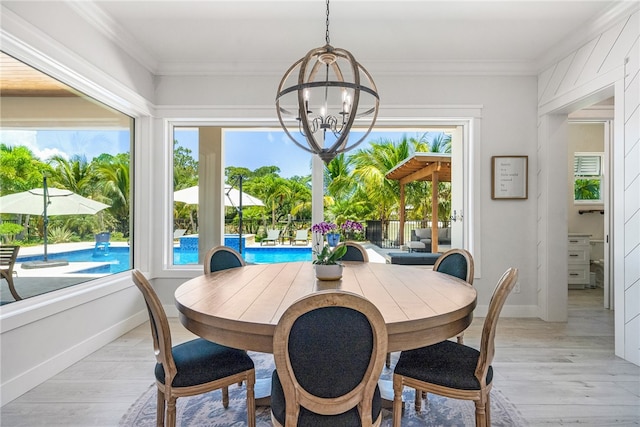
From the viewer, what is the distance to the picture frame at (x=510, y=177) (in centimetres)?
405

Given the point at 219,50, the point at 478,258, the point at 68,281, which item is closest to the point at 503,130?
the point at 478,258

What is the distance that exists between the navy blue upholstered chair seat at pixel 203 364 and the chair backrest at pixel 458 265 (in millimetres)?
1448

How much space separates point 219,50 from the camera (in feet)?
12.3

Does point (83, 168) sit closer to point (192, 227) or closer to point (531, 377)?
point (192, 227)

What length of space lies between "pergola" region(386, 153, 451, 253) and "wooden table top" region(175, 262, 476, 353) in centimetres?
374

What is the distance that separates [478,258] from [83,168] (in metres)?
3.94

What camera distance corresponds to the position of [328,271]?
6.95 feet

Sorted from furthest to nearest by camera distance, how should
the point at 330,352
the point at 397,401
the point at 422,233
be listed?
the point at 422,233 < the point at 397,401 < the point at 330,352

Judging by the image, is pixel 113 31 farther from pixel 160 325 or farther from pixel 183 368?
pixel 183 368

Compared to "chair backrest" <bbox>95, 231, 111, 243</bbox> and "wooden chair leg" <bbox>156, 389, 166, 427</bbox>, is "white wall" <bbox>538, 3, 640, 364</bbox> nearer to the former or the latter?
"wooden chair leg" <bbox>156, 389, 166, 427</bbox>

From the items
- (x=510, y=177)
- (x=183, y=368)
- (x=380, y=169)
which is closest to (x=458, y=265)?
(x=183, y=368)

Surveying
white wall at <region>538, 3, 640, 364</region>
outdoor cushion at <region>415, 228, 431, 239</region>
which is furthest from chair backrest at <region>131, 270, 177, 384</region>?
outdoor cushion at <region>415, 228, 431, 239</region>

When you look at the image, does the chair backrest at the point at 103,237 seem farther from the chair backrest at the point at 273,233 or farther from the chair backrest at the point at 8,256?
the chair backrest at the point at 273,233

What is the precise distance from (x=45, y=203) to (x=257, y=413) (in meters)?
2.12
